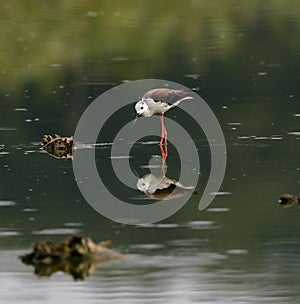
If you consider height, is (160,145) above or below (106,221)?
above

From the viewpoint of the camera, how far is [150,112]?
→ 15.8 m

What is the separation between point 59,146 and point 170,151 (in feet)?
4.67

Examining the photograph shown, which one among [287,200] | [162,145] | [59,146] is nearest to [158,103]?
[162,145]

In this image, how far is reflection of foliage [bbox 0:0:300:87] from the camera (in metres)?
23.5

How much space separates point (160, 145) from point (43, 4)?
18914mm

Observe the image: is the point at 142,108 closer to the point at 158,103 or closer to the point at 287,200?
the point at 158,103

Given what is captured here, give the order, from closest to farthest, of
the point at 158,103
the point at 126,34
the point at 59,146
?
the point at 59,146, the point at 158,103, the point at 126,34

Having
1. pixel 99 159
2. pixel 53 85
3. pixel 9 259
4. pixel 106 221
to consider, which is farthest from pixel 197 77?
pixel 9 259

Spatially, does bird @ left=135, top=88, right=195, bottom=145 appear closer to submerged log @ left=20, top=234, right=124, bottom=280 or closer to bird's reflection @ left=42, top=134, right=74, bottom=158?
bird's reflection @ left=42, top=134, right=74, bottom=158

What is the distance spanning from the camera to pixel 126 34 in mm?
27703

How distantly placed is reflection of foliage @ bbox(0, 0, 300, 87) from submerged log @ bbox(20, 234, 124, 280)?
36.3 ft

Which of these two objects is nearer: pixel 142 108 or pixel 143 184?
pixel 143 184

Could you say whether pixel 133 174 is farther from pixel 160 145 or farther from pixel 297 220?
pixel 297 220

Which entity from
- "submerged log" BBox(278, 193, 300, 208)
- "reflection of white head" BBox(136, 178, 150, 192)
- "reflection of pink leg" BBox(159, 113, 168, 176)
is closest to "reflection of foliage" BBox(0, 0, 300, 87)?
"reflection of pink leg" BBox(159, 113, 168, 176)
